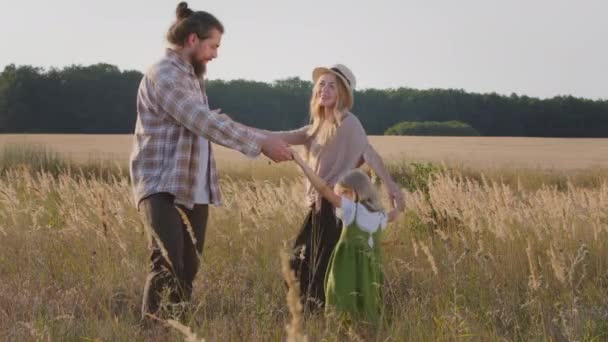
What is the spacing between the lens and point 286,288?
4477 millimetres

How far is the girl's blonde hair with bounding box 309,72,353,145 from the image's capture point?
14.5 feet

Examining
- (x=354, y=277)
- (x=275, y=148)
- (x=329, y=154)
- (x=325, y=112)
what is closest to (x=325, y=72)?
(x=325, y=112)

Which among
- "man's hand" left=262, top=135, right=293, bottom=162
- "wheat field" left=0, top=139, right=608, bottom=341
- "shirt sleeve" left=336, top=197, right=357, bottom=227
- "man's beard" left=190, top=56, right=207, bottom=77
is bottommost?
"wheat field" left=0, top=139, right=608, bottom=341

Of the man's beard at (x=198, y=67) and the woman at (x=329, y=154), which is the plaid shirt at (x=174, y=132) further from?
the woman at (x=329, y=154)

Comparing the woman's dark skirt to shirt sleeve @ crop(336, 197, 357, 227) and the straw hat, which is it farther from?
the straw hat

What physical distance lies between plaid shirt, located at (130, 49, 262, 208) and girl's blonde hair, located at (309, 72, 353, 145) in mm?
837

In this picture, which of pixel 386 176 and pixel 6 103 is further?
pixel 6 103

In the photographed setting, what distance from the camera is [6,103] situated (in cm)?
3803

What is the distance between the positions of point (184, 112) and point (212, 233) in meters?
2.71

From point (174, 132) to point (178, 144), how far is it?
0.07m

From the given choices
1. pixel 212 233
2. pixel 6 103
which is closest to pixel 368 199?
pixel 212 233

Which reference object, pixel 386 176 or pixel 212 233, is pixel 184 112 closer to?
pixel 386 176


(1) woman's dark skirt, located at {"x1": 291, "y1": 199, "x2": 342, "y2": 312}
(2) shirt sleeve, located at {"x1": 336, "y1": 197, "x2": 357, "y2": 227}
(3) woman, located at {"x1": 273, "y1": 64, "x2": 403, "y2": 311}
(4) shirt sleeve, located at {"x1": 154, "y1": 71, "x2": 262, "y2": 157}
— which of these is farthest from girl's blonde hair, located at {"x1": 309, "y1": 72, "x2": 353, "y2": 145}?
(4) shirt sleeve, located at {"x1": 154, "y1": 71, "x2": 262, "y2": 157}

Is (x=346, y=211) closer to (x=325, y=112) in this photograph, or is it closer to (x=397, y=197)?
(x=397, y=197)
